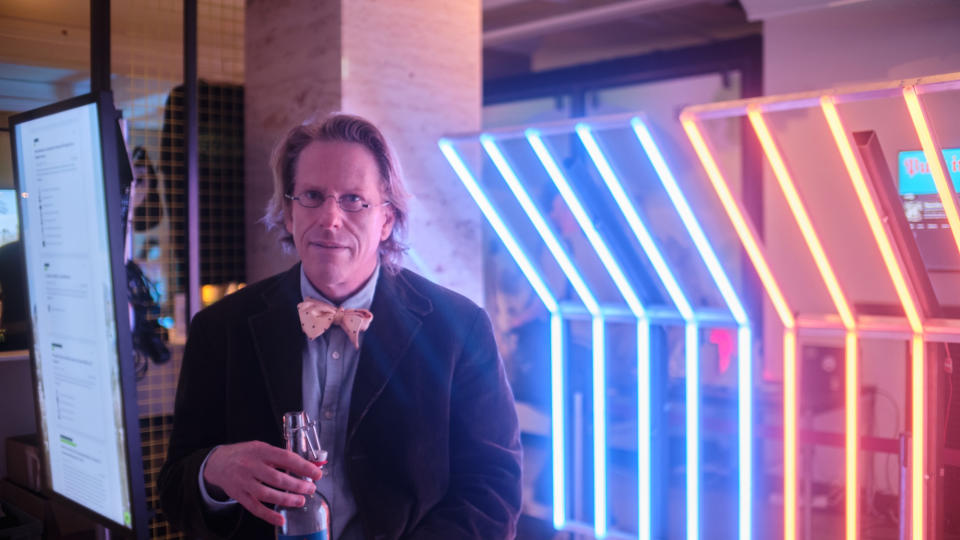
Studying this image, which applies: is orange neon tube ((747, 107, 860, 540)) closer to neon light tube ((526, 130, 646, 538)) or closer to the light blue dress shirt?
neon light tube ((526, 130, 646, 538))

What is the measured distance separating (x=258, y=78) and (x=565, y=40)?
365 centimetres

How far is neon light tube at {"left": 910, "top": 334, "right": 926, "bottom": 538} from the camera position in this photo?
2.64 meters

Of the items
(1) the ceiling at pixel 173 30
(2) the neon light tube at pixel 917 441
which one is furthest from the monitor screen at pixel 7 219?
(2) the neon light tube at pixel 917 441

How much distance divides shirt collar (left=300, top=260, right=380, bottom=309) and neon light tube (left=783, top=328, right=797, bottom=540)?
173cm

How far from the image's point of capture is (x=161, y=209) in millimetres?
2992

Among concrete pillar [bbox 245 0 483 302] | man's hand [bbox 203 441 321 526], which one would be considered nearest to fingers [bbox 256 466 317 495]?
man's hand [bbox 203 441 321 526]

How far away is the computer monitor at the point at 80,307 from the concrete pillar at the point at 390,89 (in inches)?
43.6

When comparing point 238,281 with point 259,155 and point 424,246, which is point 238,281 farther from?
point 424,246

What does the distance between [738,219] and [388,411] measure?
1587 millimetres

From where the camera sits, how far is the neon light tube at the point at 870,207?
2.41 m

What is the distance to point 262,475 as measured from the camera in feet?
4.18

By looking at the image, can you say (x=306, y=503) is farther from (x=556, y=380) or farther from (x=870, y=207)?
(x=556, y=380)

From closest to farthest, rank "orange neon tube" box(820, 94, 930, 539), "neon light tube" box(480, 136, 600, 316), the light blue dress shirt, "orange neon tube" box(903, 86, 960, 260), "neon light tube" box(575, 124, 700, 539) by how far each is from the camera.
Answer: the light blue dress shirt → "orange neon tube" box(903, 86, 960, 260) → "orange neon tube" box(820, 94, 930, 539) → "neon light tube" box(575, 124, 700, 539) → "neon light tube" box(480, 136, 600, 316)

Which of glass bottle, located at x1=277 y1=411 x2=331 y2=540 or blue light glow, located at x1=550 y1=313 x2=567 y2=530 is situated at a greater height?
glass bottle, located at x1=277 y1=411 x2=331 y2=540
